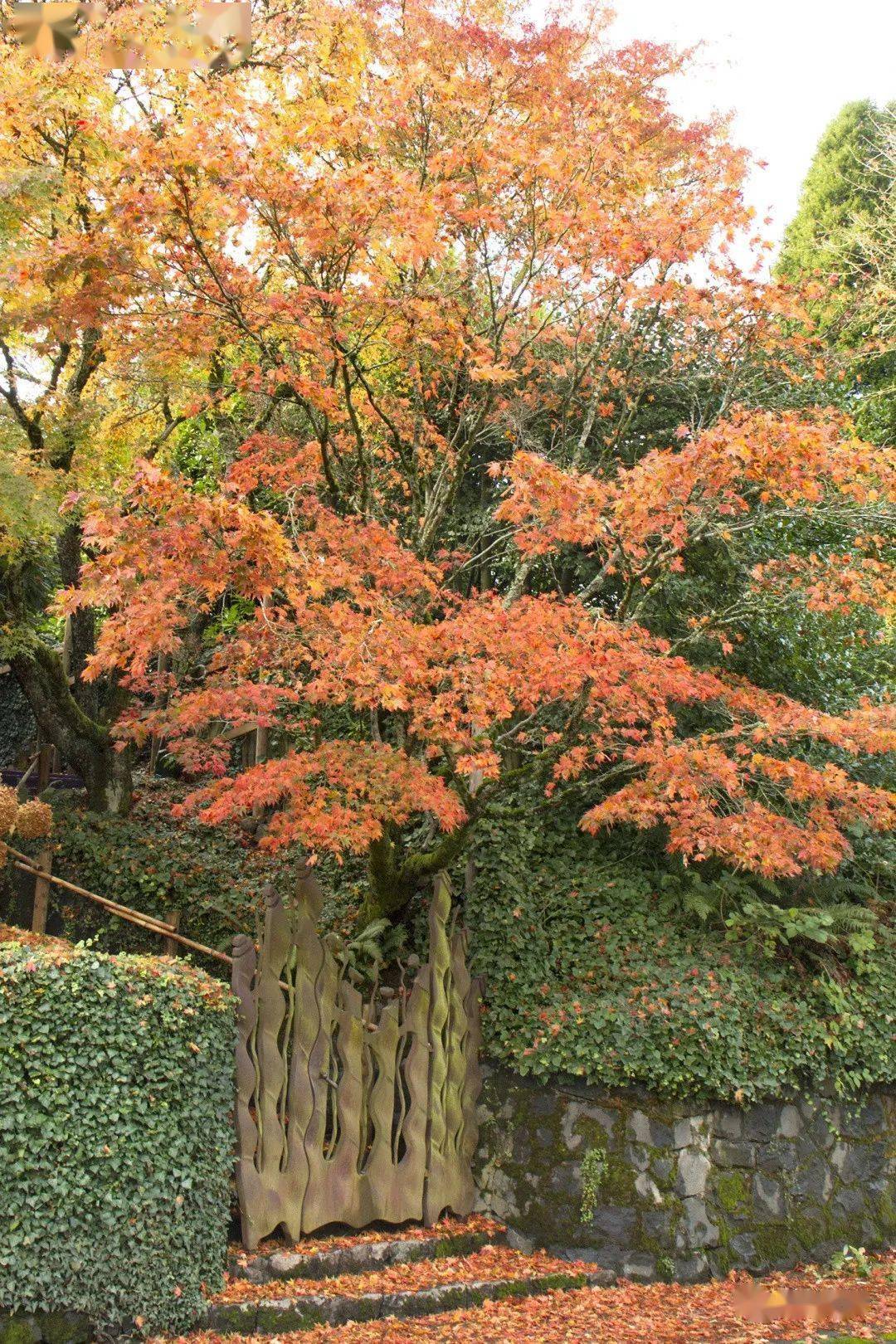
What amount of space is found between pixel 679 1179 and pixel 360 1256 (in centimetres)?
233

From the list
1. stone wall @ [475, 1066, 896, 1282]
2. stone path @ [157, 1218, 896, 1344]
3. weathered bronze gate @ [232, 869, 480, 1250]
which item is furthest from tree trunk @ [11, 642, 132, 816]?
stone path @ [157, 1218, 896, 1344]

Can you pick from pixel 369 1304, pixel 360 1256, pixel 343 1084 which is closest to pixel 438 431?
pixel 343 1084

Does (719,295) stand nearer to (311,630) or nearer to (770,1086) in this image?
(311,630)

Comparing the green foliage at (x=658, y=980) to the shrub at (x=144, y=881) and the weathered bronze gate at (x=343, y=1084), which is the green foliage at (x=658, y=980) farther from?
the shrub at (x=144, y=881)

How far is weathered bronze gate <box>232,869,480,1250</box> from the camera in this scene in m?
6.72

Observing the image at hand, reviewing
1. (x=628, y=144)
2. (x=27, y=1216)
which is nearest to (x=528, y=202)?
(x=628, y=144)

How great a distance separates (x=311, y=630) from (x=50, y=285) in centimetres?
307

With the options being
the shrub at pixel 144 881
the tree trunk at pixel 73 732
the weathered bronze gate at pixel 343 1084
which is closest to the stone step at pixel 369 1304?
the weathered bronze gate at pixel 343 1084

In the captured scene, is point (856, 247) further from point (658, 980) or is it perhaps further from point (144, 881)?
point (144, 881)

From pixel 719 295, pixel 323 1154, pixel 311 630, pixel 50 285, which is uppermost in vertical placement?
pixel 719 295

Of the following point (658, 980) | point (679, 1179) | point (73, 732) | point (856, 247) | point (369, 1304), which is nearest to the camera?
point (369, 1304)

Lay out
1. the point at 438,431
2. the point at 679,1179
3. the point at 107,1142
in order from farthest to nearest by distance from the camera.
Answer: the point at 438,431 < the point at 679,1179 < the point at 107,1142

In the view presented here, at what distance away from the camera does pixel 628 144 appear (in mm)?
9094

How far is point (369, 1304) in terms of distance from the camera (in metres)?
6.48
